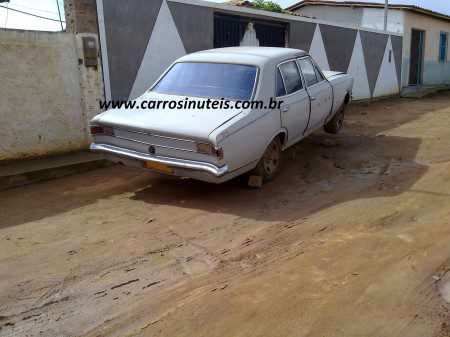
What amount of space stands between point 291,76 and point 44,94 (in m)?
3.77

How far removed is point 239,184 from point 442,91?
57.2ft

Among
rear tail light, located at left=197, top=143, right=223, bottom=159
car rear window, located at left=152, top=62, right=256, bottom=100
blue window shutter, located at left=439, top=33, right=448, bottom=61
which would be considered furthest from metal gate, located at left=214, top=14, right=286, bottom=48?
blue window shutter, located at left=439, top=33, right=448, bottom=61

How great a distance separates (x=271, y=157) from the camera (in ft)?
18.9

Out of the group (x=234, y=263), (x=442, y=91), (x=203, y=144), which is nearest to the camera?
(x=234, y=263)

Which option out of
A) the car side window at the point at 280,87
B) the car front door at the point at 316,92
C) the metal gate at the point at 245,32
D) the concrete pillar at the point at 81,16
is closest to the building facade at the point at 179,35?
the metal gate at the point at 245,32

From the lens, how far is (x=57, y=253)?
12.8ft

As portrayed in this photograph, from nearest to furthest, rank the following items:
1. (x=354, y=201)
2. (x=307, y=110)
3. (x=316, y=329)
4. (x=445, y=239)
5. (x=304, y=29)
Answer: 1. (x=316, y=329)
2. (x=445, y=239)
3. (x=354, y=201)
4. (x=307, y=110)
5. (x=304, y=29)

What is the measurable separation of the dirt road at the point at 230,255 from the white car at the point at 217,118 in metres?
0.51

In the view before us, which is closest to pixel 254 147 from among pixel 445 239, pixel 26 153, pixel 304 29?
pixel 445 239

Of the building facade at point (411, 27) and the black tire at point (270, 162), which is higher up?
the building facade at point (411, 27)

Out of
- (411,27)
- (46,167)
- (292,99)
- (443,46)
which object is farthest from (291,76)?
(443,46)

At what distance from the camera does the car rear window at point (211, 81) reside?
5.50 meters

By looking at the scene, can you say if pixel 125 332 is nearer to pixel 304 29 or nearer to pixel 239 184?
pixel 239 184

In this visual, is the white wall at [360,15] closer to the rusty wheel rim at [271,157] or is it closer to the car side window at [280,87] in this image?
the car side window at [280,87]
